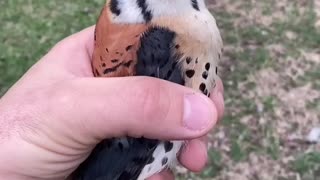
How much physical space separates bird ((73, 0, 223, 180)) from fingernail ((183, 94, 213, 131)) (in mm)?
67

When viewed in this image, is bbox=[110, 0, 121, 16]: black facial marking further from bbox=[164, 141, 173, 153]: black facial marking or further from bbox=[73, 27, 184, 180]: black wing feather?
bbox=[164, 141, 173, 153]: black facial marking

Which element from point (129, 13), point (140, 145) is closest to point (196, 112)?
point (140, 145)

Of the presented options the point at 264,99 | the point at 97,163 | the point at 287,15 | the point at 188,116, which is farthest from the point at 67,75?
the point at 287,15

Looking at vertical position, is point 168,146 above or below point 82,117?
below

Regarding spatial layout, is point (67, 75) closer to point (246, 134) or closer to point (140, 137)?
point (140, 137)

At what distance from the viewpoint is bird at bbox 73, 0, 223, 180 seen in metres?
1.79

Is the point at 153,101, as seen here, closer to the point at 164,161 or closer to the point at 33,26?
the point at 164,161

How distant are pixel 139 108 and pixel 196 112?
0.46 ft

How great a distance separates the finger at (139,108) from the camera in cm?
175

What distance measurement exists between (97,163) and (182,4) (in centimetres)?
49

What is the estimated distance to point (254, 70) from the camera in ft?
12.9

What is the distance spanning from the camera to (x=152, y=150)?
1.89 m

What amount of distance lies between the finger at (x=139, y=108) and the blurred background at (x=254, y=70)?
1.68 meters

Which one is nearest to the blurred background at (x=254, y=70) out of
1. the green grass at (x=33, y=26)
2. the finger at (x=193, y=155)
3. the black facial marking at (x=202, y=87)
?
the green grass at (x=33, y=26)
